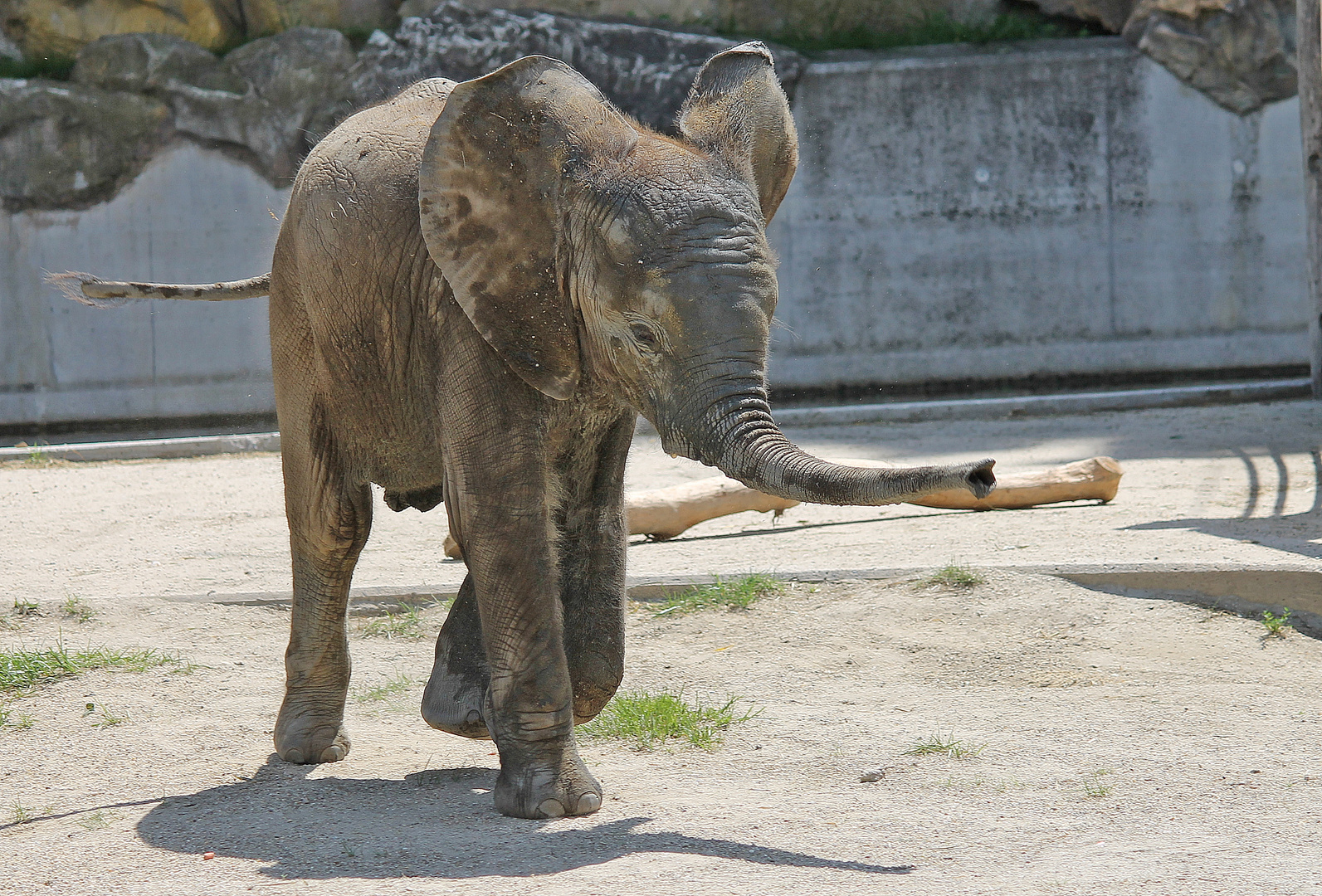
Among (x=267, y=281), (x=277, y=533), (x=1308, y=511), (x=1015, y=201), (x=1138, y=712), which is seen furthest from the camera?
(x=1015, y=201)

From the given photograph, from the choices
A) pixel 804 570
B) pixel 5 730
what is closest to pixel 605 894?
pixel 5 730

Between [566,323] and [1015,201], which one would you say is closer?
[566,323]

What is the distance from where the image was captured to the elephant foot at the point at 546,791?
3.57 metres

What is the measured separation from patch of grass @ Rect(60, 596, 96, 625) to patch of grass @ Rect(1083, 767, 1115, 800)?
3987mm

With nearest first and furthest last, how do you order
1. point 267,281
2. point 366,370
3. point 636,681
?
point 366,370
point 267,281
point 636,681

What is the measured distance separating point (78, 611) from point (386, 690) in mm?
1635

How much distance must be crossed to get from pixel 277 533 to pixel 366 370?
3.97 m

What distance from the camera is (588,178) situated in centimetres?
335

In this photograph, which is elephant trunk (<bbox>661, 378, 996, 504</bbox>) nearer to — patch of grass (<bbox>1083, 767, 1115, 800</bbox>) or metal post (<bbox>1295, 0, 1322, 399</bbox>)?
patch of grass (<bbox>1083, 767, 1115, 800</bbox>)

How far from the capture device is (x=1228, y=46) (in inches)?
512

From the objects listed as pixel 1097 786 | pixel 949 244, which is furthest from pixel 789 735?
pixel 949 244

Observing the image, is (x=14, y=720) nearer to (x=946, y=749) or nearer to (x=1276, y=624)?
(x=946, y=749)

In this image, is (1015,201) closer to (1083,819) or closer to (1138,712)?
(1138,712)

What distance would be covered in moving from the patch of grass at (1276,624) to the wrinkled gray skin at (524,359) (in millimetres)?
2525
